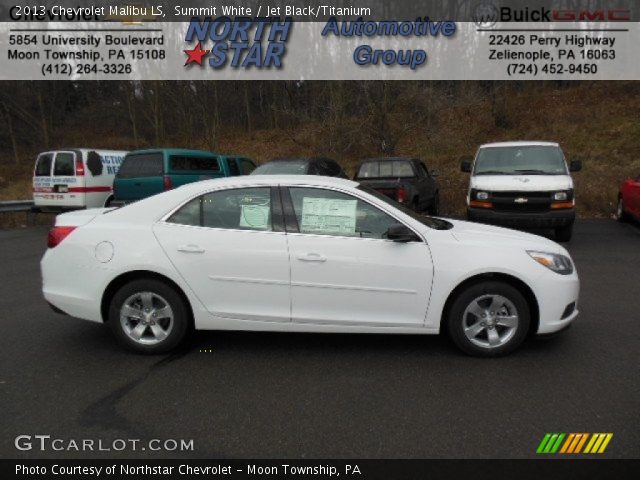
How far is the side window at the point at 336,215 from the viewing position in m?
4.13

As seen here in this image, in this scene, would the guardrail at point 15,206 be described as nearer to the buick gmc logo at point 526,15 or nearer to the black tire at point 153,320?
the black tire at point 153,320

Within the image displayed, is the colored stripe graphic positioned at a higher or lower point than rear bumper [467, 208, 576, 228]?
lower

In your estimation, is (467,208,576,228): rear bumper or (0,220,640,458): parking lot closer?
(0,220,640,458): parking lot

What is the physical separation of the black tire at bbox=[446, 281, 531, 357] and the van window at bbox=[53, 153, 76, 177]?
40.0ft

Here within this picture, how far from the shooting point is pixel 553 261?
411 cm

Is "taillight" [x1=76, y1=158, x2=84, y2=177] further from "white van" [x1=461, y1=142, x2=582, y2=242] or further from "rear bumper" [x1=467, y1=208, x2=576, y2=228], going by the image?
"rear bumper" [x1=467, y1=208, x2=576, y2=228]

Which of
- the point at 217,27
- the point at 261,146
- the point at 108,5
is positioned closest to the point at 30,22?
the point at 108,5

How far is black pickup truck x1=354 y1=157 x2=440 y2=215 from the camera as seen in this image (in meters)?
10.5

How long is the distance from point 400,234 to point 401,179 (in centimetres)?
769

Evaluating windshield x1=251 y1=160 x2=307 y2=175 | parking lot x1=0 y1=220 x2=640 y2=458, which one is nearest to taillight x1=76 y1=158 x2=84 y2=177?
windshield x1=251 y1=160 x2=307 y2=175

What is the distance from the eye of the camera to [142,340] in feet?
13.9

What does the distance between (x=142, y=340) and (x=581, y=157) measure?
72.3 ft

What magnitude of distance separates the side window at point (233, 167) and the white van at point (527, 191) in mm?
7017
